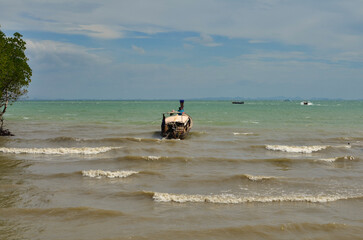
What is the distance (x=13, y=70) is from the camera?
23312 millimetres

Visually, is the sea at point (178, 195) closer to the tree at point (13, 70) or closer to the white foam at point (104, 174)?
the white foam at point (104, 174)

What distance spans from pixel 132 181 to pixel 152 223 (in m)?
4.61

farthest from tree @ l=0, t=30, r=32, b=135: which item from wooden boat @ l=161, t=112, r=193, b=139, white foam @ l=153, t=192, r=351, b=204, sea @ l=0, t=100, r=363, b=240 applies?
white foam @ l=153, t=192, r=351, b=204

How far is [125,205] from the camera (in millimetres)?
9789

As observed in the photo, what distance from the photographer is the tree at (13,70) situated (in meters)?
22.4

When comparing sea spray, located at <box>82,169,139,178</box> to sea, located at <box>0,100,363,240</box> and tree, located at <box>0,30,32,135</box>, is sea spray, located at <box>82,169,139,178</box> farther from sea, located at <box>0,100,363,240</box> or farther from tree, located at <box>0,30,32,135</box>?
tree, located at <box>0,30,32,135</box>

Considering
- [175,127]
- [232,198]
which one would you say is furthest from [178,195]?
[175,127]

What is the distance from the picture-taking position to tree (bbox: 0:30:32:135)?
22391 mm

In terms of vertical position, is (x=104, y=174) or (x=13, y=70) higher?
(x=13, y=70)

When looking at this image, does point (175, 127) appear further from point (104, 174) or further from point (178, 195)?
point (178, 195)

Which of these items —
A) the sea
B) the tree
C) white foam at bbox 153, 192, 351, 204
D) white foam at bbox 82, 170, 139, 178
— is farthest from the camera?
the tree

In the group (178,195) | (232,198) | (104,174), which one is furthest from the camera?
(104,174)

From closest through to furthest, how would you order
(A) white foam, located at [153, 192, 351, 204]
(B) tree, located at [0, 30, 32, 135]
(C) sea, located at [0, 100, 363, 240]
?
(C) sea, located at [0, 100, 363, 240], (A) white foam, located at [153, 192, 351, 204], (B) tree, located at [0, 30, 32, 135]

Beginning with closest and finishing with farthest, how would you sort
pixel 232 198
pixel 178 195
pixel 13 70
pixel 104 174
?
pixel 232 198
pixel 178 195
pixel 104 174
pixel 13 70
